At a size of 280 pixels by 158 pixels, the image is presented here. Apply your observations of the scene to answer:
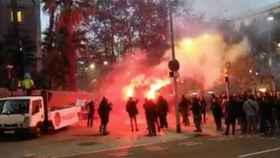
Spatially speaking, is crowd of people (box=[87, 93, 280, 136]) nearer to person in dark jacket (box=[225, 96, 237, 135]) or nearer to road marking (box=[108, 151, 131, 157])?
person in dark jacket (box=[225, 96, 237, 135])

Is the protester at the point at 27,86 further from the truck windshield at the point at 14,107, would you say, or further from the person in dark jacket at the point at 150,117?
the person in dark jacket at the point at 150,117

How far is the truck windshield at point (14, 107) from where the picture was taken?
2806 cm

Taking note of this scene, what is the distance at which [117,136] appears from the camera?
1105 inches

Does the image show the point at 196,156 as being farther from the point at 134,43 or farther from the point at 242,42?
the point at 134,43

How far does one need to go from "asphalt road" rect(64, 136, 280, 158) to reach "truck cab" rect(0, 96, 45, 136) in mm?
6584

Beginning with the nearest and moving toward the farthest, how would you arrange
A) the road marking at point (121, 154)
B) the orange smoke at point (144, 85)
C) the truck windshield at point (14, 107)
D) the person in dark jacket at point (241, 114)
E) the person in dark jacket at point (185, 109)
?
the road marking at point (121, 154) < the person in dark jacket at point (241, 114) < the truck windshield at point (14, 107) < the person in dark jacket at point (185, 109) < the orange smoke at point (144, 85)

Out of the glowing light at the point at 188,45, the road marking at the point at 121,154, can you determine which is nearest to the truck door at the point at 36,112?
the road marking at the point at 121,154

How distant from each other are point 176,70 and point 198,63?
637 inches

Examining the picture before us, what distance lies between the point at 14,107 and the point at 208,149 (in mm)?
10737

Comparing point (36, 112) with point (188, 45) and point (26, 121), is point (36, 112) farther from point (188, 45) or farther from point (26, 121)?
point (188, 45)

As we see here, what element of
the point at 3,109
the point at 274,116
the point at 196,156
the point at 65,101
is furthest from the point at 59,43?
the point at 196,156

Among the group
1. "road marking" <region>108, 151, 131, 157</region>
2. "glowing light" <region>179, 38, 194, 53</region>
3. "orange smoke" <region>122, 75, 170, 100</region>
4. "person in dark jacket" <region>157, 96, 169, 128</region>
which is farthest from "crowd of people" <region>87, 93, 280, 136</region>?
"glowing light" <region>179, 38, 194, 53</region>

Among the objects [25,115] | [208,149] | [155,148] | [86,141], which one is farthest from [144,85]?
[208,149]

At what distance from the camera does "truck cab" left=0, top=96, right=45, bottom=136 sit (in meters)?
27.6
